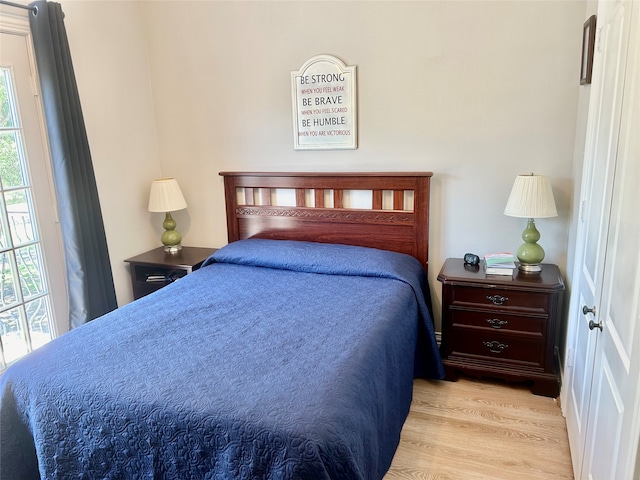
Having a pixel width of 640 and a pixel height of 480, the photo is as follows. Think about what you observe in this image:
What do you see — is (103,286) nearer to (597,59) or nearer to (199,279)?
(199,279)

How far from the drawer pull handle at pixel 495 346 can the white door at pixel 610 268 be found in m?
0.47

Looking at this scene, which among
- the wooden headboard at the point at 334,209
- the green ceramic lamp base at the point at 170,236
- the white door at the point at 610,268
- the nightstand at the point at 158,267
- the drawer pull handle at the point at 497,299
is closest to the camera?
the white door at the point at 610,268

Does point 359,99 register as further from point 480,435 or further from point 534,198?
point 480,435

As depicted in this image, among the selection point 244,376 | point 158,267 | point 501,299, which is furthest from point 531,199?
point 158,267

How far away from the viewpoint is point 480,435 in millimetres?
2240

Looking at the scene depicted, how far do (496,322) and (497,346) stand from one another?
0.14 metres

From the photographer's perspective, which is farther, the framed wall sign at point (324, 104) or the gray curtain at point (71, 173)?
the framed wall sign at point (324, 104)

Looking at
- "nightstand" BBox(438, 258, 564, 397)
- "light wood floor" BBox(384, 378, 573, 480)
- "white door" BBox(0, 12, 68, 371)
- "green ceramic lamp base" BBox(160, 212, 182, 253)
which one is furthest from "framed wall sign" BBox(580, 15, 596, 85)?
"white door" BBox(0, 12, 68, 371)

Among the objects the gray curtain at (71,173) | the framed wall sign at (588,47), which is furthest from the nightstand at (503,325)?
the gray curtain at (71,173)

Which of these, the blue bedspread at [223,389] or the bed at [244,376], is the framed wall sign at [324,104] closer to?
the bed at [244,376]

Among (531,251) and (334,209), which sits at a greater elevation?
(334,209)

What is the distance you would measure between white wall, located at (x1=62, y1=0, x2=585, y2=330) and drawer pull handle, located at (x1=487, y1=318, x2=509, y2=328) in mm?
468

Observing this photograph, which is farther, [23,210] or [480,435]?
[23,210]

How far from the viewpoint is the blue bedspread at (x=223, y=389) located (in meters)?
1.42
